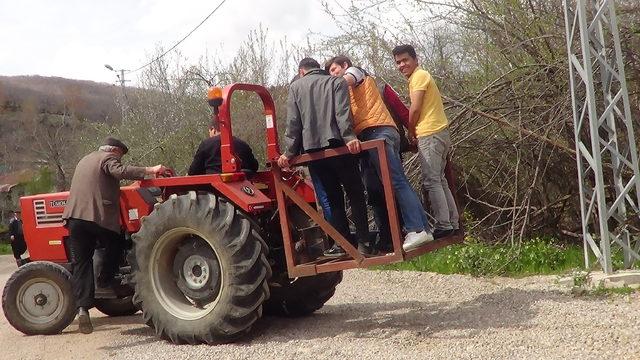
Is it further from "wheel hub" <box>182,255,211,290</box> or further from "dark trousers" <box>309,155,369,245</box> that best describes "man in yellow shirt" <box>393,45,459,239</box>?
"wheel hub" <box>182,255,211,290</box>

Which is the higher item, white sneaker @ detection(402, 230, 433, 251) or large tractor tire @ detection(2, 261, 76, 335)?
white sneaker @ detection(402, 230, 433, 251)

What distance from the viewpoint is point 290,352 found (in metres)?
5.51

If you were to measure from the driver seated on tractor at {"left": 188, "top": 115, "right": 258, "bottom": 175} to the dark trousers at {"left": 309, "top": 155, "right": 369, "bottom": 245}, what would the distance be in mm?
882

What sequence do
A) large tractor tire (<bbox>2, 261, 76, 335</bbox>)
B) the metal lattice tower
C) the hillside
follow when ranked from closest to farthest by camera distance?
1. large tractor tire (<bbox>2, 261, 76, 335</bbox>)
2. the metal lattice tower
3. the hillside

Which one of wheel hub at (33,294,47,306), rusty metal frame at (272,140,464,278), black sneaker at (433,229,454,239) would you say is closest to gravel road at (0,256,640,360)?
wheel hub at (33,294,47,306)

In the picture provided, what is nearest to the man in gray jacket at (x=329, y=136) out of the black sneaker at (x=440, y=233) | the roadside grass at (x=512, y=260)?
the black sneaker at (x=440, y=233)

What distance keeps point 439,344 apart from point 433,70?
242 inches

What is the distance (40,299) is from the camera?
7109mm

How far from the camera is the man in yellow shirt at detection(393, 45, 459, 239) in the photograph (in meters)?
6.29

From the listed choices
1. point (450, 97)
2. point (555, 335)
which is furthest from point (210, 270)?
point (450, 97)

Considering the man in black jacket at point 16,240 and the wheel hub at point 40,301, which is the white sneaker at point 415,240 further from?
the man in black jacket at point 16,240

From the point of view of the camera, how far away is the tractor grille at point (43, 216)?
7.50 metres

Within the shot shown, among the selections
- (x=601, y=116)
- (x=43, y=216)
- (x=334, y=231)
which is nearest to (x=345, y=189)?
(x=334, y=231)

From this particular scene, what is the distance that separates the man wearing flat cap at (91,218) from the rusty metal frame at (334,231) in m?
1.28
